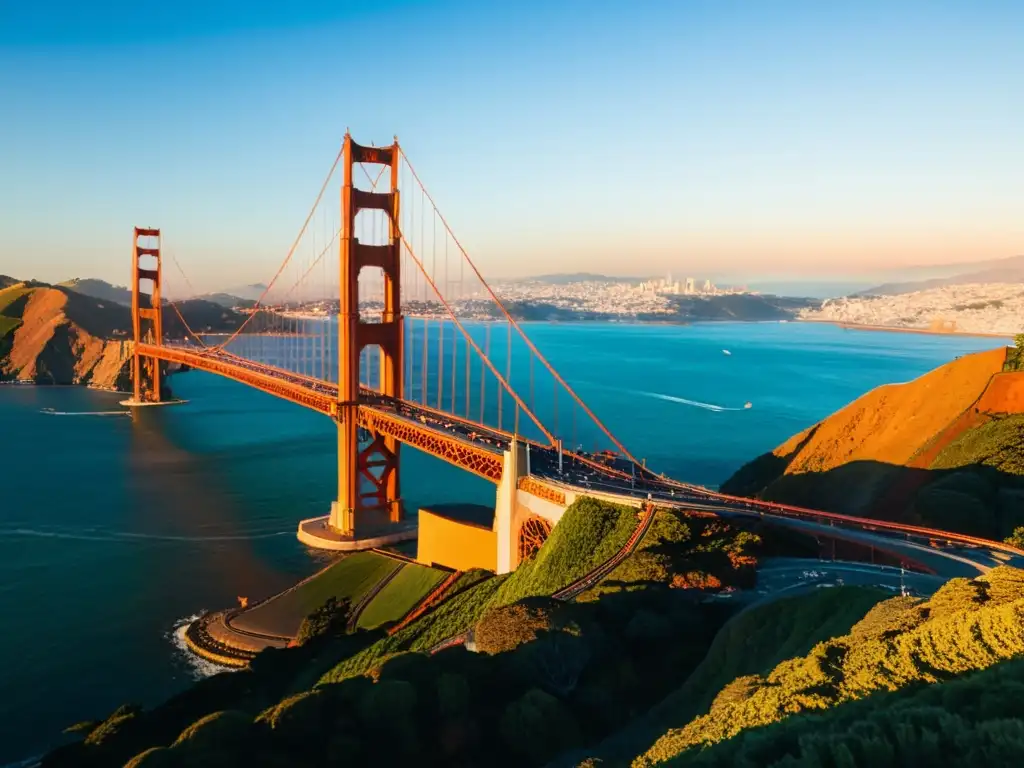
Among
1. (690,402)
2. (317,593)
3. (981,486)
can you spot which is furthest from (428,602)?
(690,402)

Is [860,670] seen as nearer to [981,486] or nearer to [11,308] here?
[981,486]

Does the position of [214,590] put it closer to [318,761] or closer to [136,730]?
[136,730]

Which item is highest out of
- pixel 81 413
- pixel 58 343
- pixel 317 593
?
pixel 58 343

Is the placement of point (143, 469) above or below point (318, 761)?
below

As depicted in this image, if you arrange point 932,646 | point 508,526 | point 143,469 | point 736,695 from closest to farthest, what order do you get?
1. point 932,646
2. point 736,695
3. point 508,526
4. point 143,469

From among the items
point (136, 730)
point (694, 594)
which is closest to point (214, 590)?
point (136, 730)

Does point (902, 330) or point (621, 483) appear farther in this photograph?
point (902, 330)

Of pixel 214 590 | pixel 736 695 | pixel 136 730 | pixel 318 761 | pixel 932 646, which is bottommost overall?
pixel 214 590
